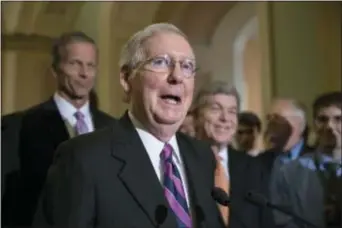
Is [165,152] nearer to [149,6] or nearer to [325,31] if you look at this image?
[149,6]

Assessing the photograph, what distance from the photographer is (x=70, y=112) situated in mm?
1705

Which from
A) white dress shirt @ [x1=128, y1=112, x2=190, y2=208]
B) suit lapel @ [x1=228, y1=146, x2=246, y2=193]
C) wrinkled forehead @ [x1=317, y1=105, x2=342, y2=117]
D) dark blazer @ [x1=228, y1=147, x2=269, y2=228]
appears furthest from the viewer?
wrinkled forehead @ [x1=317, y1=105, x2=342, y2=117]

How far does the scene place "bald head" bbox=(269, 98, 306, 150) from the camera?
2.00m

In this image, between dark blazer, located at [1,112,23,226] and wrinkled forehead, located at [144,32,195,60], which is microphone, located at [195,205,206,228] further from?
dark blazer, located at [1,112,23,226]

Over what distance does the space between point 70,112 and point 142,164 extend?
2.04ft

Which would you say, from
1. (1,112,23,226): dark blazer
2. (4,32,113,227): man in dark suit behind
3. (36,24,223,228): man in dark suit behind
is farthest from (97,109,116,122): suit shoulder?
(36,24,223,228): man in dark suit behind

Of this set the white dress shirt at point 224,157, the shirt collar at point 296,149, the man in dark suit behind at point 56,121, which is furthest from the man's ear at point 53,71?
the shirt collar at point 296,149

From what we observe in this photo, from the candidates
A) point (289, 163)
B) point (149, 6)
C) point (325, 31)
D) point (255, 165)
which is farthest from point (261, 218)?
point (325, 31)

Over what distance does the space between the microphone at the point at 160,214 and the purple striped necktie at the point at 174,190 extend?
0.03 metres

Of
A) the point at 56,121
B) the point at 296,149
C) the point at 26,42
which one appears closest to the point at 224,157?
the point at 296,149

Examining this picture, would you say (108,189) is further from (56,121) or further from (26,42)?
(26,42)

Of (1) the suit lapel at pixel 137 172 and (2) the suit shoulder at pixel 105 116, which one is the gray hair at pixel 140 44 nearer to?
(1) the suit lapel at pixel 137 172

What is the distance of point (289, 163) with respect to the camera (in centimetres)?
184

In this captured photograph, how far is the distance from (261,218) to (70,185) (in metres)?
0.62
